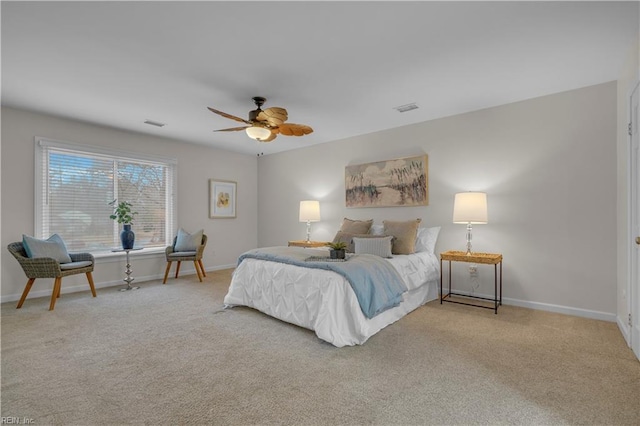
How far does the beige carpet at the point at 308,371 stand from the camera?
5.77 ft

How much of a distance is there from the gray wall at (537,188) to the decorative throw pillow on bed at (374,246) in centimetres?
113

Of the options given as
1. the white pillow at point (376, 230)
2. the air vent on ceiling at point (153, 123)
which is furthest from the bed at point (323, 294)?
the air vent on ceiling at point (153, 123)

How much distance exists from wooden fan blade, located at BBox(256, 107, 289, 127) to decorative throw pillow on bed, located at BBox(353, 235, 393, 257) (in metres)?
1.74

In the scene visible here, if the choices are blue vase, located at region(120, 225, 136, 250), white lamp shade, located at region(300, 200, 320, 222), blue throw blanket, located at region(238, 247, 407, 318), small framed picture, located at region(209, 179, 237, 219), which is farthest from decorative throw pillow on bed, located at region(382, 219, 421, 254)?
blue vase, located at region(120, 225, 136, 250)

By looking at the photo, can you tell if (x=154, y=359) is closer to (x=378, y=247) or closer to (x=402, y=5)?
(x=378, y=247)

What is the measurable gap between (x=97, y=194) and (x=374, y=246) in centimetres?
439

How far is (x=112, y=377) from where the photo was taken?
2.14 m

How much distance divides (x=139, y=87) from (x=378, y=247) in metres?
3.29

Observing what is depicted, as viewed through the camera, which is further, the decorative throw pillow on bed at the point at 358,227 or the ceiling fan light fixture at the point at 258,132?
the decorative throw pillow on bed at the point at 358,227

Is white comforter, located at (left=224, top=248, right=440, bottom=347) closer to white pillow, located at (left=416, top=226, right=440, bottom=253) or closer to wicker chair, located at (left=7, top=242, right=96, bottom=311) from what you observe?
white pillow, located at (left=416, top=226, right=440, bottom=253)

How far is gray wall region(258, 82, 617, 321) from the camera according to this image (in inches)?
129

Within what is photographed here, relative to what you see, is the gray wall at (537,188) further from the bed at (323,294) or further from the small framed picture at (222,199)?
the small framed picture at (222,199)

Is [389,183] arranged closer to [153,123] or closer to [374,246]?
[374,246]

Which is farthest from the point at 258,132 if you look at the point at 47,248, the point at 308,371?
the point at 47,248
